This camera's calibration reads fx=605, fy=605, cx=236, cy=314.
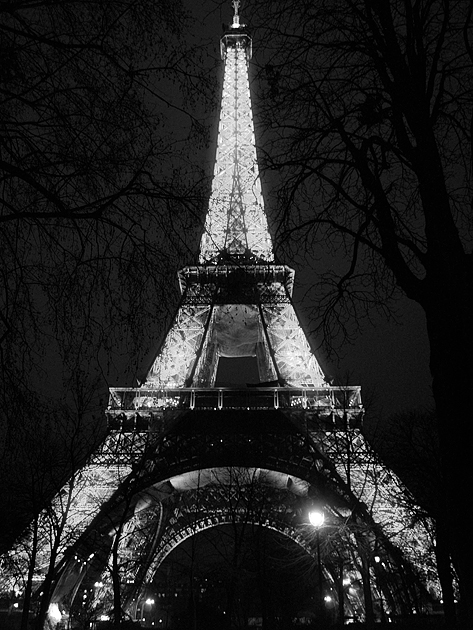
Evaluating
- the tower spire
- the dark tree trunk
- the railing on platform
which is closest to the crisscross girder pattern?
the tower spire

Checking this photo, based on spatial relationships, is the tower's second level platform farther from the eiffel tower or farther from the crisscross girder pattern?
the crisscross girder pattern

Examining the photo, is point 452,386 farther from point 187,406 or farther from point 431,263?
point 187,406

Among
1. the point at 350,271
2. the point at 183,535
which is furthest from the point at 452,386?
the point at 183,535

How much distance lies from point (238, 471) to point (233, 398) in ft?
13.0

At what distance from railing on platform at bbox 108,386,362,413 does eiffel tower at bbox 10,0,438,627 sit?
65 mm

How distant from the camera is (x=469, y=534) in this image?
565cm

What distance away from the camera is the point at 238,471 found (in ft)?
90.7

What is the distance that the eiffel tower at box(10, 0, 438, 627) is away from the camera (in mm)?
22359

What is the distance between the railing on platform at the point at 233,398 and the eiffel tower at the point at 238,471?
7 cm

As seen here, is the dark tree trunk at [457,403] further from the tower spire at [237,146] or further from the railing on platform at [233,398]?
the tower spire at [237,146]

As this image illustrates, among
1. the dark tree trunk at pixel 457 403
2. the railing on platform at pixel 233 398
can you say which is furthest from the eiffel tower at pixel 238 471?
the dark tree trunk at pixel 457 403

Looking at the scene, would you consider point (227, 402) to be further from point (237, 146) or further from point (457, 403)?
point (457, 403)

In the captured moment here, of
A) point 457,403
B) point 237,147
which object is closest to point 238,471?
point 237,147

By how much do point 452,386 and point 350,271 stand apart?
2160 millimetres
